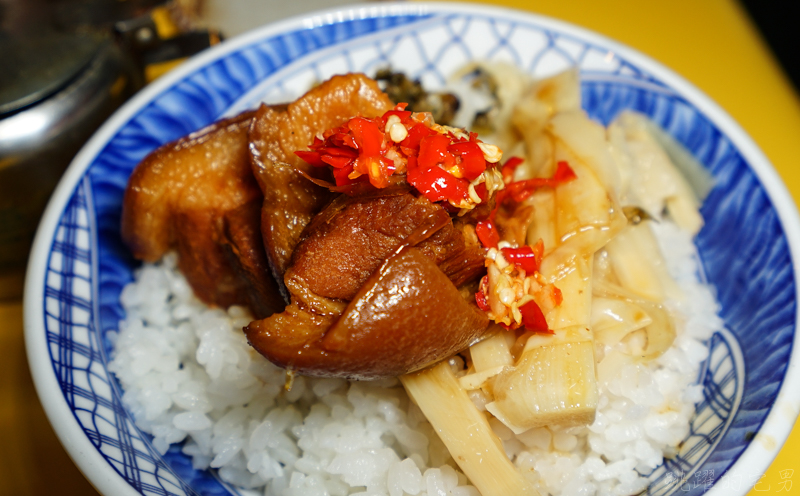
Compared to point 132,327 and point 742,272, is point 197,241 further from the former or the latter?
point 742,272

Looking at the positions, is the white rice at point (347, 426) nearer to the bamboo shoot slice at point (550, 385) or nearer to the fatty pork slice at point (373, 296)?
the bamboo shoot slice at point (550, 385)

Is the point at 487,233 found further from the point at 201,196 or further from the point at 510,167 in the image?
the point at 201,196

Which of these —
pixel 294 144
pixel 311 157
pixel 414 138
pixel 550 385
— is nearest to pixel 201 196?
pixel 294 144

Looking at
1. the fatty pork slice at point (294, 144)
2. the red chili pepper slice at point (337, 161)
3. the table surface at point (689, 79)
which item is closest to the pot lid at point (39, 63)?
the table surface at point (689, 79)

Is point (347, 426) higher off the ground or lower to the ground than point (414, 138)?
lower

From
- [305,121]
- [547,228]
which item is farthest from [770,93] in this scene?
[305,121]
